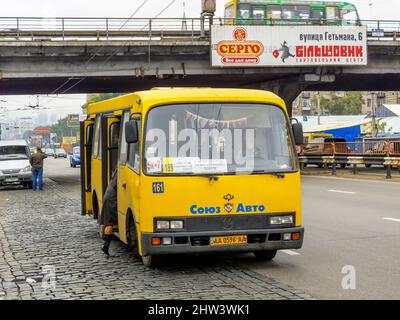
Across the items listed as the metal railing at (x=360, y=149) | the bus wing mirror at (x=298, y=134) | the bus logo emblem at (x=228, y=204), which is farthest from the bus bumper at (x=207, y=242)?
the metal railing at (x=360, y=149)

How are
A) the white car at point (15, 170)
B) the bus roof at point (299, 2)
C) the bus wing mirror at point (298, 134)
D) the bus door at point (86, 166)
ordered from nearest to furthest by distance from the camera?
1. the bus wing mirror at point (298, 134)
2. the bus door at point (86, 166)
3. the white car at point (15, 170)
4. the bus roof at point (299, 2)

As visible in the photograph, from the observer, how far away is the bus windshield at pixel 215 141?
880 cm

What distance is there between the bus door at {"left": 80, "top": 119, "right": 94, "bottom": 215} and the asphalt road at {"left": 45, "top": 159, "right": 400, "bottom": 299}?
415 cm

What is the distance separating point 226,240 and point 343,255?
2034 millimetres

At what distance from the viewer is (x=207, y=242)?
8.61 m

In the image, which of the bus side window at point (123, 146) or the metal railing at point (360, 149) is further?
the metal railing at point (360, 149)

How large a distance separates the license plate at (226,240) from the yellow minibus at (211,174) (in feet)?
0.04

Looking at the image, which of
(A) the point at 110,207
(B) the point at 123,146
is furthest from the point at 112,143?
(A) the point at 110,207

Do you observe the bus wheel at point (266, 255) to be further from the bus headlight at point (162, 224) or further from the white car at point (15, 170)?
the white car at point (15, 170)

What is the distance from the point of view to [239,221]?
8.70 m

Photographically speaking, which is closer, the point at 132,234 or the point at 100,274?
the point at 100,274

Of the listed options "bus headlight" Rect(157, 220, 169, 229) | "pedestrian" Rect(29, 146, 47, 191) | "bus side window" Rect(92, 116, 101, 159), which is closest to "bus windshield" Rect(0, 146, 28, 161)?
"pedestrian" Rect(29, 146, 47, 191)

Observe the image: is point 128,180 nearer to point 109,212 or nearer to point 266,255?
point 109,212
